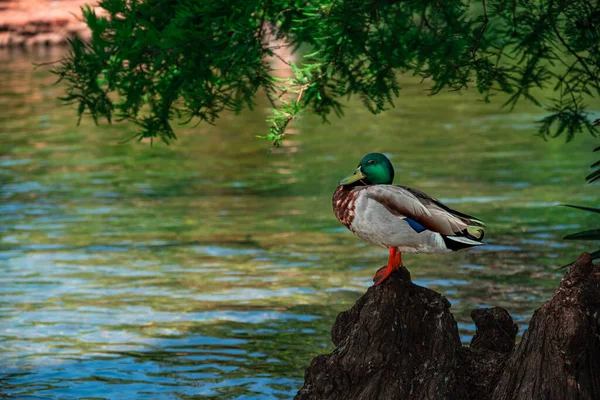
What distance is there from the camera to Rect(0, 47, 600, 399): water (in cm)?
1317

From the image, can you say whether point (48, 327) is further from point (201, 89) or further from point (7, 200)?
point (7, 200)

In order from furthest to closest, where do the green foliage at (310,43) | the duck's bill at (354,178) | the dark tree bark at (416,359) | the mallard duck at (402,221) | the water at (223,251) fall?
the water at (223,251) < the green foliage at (310,43) < the duck's bill at (354,178) < the dark tree bark at (416,359) < the mallard duck at (402,221)

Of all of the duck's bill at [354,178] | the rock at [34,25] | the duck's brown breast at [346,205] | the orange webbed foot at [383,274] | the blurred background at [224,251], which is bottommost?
the blurred background at [224,251]

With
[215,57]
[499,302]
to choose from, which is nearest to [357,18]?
[215,57]

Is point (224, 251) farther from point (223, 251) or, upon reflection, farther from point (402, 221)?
point (402, 221)

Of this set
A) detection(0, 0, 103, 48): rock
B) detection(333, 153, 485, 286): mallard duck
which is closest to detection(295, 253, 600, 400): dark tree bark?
detection(333, 153, 485, 286): mallard duck

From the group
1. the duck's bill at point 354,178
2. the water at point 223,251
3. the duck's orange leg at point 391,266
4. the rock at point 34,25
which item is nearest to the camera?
the duck's bill at point 354,178

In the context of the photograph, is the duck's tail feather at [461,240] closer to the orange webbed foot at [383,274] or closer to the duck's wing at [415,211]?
the duck's wing at [415,211]

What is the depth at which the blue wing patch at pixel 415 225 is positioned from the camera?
26.4 ft

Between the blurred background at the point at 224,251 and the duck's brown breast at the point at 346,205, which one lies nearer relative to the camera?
the duck's brown breast at the point at 346,205

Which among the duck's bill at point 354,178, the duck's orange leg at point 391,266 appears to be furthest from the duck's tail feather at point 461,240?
the duck's bill at point 354,178

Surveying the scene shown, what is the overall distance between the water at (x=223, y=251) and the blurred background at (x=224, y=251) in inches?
1.7

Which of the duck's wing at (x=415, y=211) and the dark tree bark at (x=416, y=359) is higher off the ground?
the duck's wing at (x=415, y=211)

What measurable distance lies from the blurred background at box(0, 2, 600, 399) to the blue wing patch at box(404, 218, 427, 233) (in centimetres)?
402
